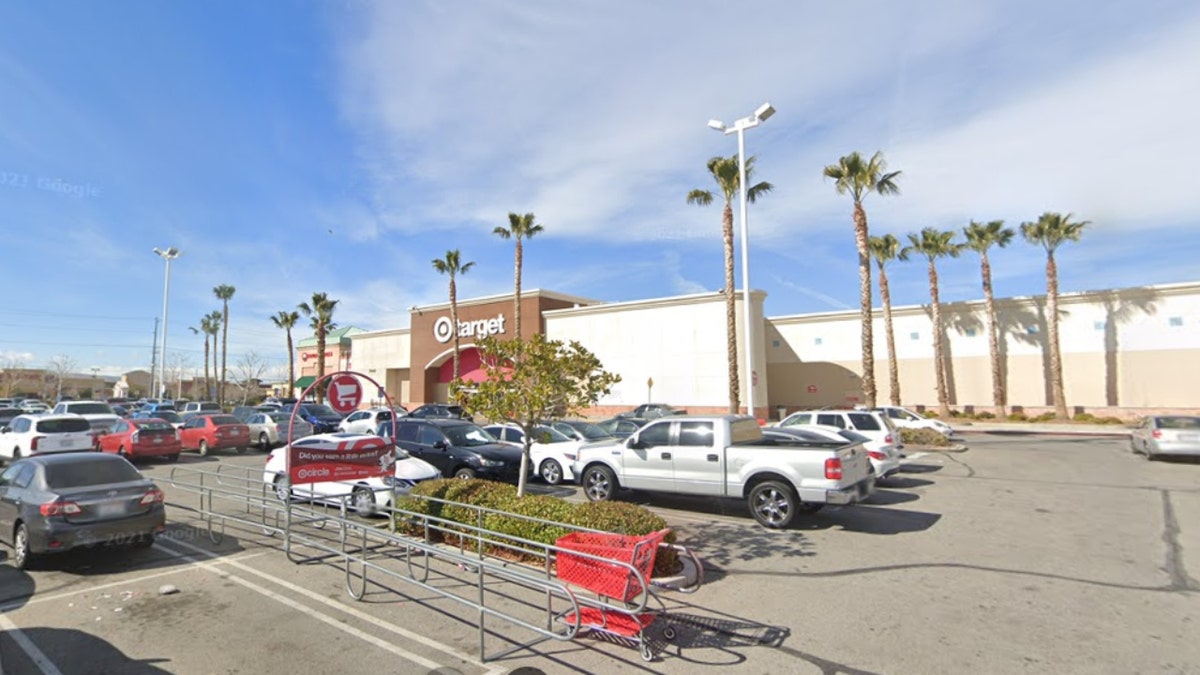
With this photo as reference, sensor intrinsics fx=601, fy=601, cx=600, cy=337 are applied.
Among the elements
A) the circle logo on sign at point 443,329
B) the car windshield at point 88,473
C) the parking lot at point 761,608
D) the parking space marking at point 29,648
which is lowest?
the parking lot at point 761,608

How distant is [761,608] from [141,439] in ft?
67.0

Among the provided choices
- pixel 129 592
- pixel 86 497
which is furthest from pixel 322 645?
pixel 86 497

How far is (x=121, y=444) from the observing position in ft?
62.4

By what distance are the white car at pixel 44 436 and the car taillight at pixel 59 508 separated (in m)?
12.9

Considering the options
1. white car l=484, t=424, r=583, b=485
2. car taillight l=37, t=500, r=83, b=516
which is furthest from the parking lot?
white car l=484, t=424, r=583, b=485

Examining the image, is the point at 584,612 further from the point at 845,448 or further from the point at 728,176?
the point at 728,176

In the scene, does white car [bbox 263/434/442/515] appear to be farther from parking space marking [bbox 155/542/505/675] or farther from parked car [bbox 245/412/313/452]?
parked car [bbox 245/412/313/452]

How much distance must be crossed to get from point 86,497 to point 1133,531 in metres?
14.7

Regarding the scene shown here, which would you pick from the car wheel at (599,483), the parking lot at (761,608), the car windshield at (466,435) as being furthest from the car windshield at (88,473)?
the car wheel at (599,483)

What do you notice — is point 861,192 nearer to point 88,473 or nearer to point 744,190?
point 744,190

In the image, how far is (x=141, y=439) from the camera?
1880cm

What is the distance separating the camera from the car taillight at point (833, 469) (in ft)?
30.0

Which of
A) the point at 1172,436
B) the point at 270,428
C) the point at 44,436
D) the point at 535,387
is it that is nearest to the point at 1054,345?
the point at 1172,436

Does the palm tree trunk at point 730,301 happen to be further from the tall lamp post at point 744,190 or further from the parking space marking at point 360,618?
the parking space marking at point 360,618
